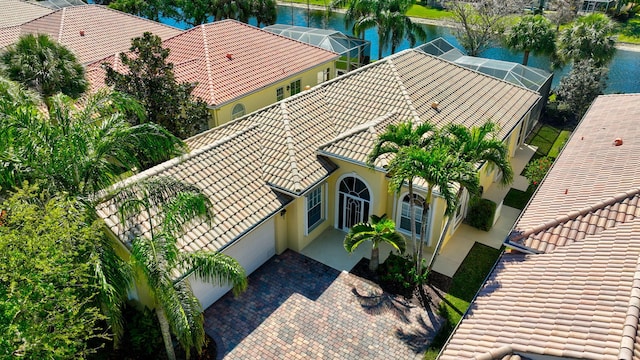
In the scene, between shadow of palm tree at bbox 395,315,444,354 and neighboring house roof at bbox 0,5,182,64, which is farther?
neighboring house roof at bbox 0,5,182,64

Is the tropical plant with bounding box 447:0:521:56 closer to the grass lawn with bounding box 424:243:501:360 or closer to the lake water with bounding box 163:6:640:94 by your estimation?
the lake water with bounding box 163:6:640:94

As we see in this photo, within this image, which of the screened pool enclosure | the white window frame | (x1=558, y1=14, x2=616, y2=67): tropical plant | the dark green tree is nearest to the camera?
the white window frame

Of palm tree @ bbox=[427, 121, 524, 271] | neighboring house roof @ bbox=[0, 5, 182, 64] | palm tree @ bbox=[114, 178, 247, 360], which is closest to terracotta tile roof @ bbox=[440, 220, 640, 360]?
palm tree @ bbox=[427, 121, 524, 271]

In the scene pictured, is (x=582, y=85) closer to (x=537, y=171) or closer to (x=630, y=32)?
(x=537, y=171)

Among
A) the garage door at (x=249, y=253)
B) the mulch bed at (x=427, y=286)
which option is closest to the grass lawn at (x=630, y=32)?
the mulch bed at (x=427, y=286)

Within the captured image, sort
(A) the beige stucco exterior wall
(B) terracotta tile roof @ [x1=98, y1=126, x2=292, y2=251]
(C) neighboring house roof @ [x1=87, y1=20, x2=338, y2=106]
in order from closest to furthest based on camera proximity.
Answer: (B) terracotta tile roof @ [x1=98, y1=126, x2=292, y2=251] → (A) the beige stucco exterior wall → (C) neighboring house roof @ [x1=87, y1=20, x2=338, y2=106]

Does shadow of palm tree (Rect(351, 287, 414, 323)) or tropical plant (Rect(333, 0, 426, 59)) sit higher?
tropical plant (Rect(333, 0, 426, 59))

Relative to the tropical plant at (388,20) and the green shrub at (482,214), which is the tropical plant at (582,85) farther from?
the green shrub at (482,214)
